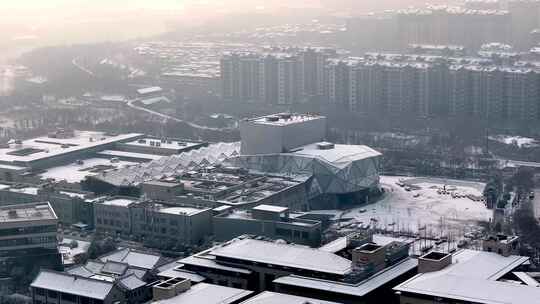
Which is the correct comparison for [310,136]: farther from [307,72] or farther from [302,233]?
[307,72]

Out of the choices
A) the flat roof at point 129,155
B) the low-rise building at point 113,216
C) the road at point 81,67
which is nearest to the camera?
the low-rise building at point 113,216

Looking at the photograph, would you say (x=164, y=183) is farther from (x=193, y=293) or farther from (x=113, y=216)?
(x=193, y=293)

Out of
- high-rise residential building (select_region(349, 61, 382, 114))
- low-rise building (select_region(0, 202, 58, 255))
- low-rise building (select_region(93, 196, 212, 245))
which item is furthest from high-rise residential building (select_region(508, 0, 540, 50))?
low-rise building (select_region(0, 202, 58, 255))

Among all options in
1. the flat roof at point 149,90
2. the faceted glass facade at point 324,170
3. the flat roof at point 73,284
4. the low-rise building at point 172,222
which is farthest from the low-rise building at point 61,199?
the flat roof at point 149,90

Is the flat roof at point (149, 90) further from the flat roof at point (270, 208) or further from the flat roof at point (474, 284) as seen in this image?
the flat roof at point (474, 284)

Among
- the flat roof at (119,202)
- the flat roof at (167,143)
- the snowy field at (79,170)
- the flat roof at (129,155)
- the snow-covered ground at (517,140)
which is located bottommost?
the snow-covered ground at (517,140)

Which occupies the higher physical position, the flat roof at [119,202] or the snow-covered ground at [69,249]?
the flat roof at [119,202]

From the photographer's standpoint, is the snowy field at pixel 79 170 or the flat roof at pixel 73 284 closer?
the flat roof at pixel 73 284
